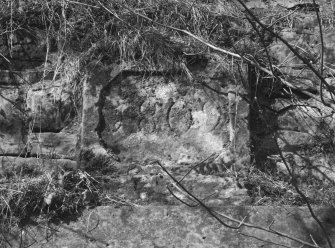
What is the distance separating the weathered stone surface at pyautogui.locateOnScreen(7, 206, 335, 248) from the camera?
2.21 metres

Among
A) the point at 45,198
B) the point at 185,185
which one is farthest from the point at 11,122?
the point at 185,185

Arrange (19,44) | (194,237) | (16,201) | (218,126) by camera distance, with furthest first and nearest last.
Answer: (19,44) → (218,126) → (16,201) → (194,237)

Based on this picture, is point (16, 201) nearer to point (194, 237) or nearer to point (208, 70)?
point (194, 237)

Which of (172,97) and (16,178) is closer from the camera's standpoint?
(16,178)

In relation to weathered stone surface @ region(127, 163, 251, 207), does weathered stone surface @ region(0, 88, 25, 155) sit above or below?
above

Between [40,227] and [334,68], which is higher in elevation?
[334,68]

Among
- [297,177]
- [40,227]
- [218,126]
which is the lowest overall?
[40,227]

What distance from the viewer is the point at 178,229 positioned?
7.36 ft

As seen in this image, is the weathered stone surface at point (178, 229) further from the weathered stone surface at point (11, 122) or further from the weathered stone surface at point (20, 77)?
the weathered stone surface at point (20, 77)

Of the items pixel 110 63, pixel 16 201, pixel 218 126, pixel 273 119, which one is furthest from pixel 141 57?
pixel 16 201

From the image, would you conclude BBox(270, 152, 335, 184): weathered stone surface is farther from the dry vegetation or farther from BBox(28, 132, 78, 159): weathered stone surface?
BBox(28, 132, 78, 159): weathered stone surface

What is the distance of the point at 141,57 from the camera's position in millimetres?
2707

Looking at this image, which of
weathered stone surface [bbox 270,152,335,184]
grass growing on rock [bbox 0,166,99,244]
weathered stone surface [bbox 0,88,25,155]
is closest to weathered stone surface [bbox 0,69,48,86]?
weathered stone surface [bbox 0,88,25,155]

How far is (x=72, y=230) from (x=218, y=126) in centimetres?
76
